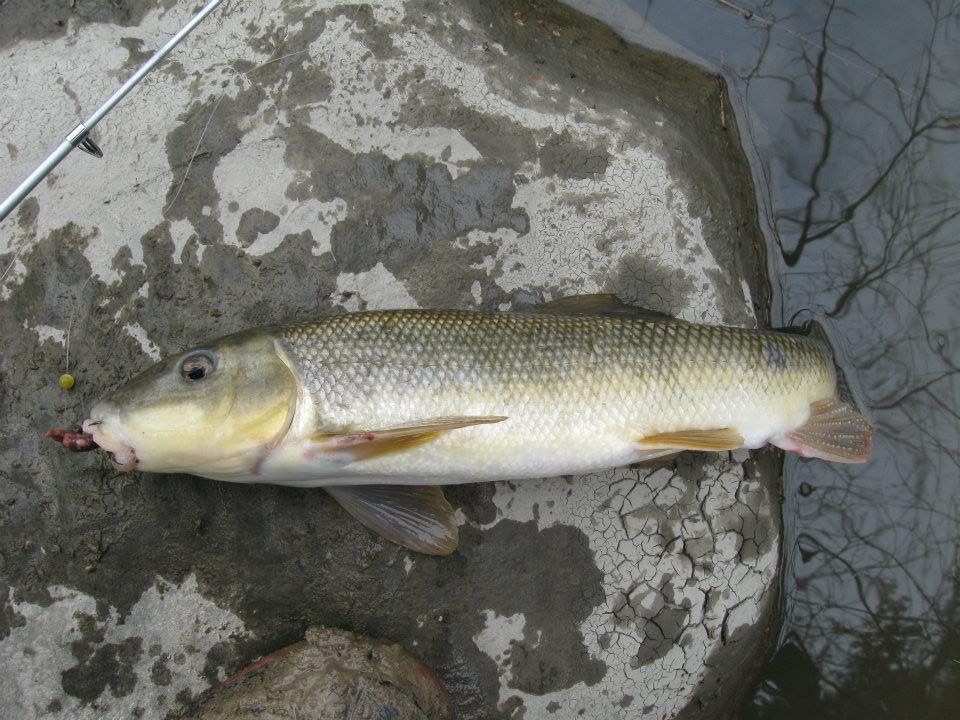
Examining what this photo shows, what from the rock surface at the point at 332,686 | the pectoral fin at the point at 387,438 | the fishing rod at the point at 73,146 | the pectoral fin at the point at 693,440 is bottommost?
the rock surface at the point at 332,686

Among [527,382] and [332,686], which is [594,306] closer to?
[527,382]

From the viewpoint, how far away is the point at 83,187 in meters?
3.48

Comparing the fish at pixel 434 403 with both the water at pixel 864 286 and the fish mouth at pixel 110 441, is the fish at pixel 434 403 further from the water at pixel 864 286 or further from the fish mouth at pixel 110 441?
the water at pixel 864 286

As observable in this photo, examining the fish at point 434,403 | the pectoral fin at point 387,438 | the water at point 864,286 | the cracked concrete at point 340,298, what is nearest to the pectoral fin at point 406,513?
the fish at point 434,403

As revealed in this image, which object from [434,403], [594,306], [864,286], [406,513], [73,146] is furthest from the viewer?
[864,286]

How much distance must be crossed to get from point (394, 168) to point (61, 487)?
92.0 inches

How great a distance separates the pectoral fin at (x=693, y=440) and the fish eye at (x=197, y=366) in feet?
6.44

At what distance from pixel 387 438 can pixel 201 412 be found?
2.60ft

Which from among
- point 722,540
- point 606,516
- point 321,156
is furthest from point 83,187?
point 722,540

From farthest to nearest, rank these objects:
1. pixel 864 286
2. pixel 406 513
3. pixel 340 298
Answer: pixel 864 286 < pixel 340 298 < pixel 406 513

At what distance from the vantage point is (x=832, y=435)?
11.3ft

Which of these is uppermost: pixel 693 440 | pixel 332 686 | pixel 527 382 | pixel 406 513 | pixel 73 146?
pixel 73 146

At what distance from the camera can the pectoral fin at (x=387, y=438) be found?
2799mm

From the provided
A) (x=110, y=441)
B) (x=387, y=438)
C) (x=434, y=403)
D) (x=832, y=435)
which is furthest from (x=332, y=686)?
(x=832, y=435)
